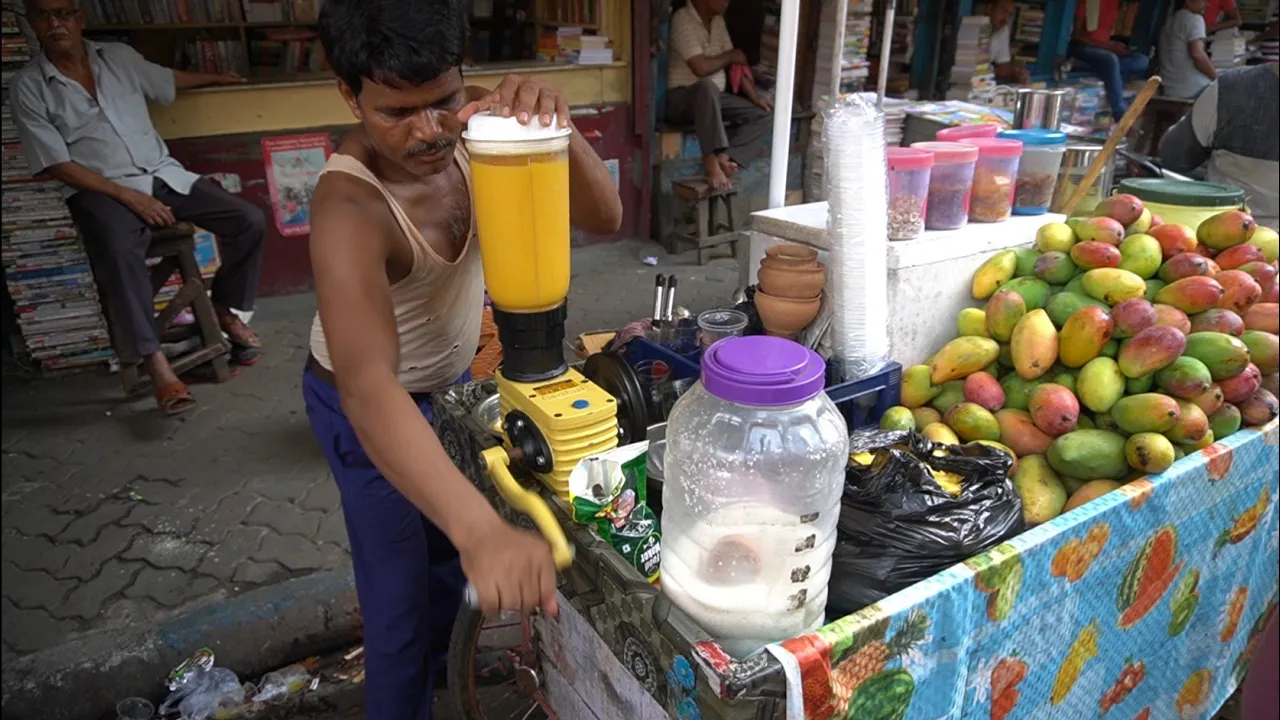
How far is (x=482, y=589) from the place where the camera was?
1.15 meters

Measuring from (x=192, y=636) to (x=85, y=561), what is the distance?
0.91 m

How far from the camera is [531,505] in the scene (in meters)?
1.40

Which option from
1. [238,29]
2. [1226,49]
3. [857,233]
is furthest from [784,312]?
[1226,49]

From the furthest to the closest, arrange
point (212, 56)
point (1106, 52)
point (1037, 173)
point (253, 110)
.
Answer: point (1106, 52) < point (212, 56) < point (253, 110) < point (1037, 173)

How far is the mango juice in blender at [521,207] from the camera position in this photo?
1.32 meters

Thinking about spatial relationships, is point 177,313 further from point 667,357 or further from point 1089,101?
point 1089,101

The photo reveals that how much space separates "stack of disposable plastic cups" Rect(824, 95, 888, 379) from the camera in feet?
6.01

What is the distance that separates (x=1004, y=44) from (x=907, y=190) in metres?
6.54

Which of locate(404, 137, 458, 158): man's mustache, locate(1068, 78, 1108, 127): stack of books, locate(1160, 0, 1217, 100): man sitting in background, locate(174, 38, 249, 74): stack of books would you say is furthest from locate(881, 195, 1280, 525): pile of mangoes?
locate(1068, 78, 1108, 127): stack of books

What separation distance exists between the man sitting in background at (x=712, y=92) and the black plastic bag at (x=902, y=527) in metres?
4.79

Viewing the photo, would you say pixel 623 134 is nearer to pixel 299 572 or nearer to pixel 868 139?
pixel 299 572

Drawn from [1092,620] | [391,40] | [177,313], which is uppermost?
[391,40]

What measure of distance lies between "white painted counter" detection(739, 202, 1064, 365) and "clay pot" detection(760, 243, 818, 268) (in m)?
0.08

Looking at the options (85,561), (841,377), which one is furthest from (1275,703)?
(85,561)
